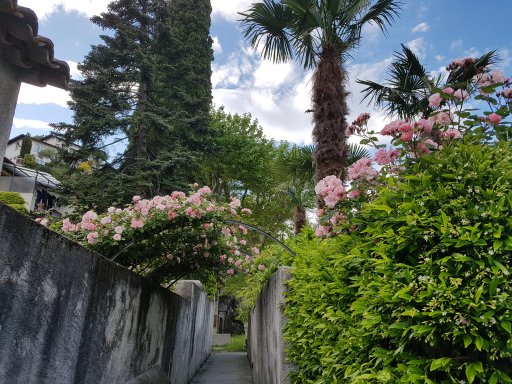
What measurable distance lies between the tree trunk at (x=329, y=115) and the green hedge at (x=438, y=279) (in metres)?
4.27

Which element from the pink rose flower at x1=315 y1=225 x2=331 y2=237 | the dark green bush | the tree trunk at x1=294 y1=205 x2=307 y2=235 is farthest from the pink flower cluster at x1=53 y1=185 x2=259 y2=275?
the dark green bush

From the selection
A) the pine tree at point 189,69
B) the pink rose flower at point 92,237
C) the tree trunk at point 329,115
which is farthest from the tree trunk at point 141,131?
the pink rose flower at point 92,237

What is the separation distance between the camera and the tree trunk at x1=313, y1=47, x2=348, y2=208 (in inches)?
257

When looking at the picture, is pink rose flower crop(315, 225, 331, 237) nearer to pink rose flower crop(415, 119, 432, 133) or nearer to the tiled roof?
pink rose flower crop(415, 119, 432, 133)

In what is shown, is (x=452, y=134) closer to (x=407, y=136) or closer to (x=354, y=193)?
(x=407, y=136)

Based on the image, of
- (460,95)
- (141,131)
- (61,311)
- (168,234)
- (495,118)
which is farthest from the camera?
(141,131)

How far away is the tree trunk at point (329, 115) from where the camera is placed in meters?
6.54

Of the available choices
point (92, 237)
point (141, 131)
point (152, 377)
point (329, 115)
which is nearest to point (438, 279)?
point (152, 377)

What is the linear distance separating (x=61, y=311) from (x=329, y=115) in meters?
5.64

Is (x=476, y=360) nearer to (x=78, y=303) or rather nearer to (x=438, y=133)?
(x=438, y=133)

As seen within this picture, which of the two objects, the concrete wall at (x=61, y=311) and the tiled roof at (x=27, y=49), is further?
the tiled roof at (x=27, y=49)

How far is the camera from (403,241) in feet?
6.19

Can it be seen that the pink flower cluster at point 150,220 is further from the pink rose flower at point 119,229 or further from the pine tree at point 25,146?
the pine tree at point 25,146

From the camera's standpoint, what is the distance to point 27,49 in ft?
12.5
